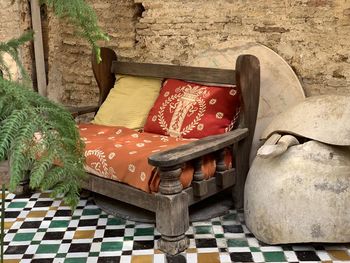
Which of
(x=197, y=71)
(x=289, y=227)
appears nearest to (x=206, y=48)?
(x=197, y=71)

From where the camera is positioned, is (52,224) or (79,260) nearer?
(79,260)

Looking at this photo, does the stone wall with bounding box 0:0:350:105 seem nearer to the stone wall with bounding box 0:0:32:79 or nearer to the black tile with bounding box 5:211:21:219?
the stone wall with bounding box 0:0:32:79

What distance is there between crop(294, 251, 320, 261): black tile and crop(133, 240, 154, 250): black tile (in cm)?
92

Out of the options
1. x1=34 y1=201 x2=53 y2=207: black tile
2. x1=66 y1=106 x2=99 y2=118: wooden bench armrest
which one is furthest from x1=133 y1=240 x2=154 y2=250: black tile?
x1=66 y1=106 x2=99 y2=118: wooden bench armrest

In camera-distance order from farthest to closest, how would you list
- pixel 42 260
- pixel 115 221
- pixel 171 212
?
pixel 115 221 < pixel 42 260 < pixel 171 212

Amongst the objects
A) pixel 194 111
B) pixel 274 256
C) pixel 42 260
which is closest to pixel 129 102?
pixel 194 111

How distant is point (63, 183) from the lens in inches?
50.6

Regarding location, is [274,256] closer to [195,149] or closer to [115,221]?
[195,149]

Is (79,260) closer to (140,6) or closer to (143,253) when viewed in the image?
(143,253)

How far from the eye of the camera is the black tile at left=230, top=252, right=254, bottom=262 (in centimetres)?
278

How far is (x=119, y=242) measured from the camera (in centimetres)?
304

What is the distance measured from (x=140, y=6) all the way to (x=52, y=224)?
220 cm

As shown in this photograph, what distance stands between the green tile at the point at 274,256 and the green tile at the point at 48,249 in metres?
1.34

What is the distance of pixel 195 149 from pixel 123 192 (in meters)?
0.62
